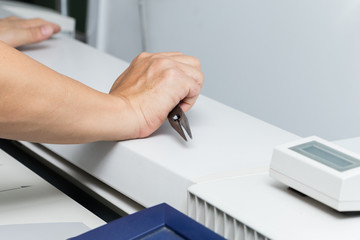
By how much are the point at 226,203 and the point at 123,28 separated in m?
1.91

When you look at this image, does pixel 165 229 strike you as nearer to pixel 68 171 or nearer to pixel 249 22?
pixel 68 171

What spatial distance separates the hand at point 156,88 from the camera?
684 millimetres

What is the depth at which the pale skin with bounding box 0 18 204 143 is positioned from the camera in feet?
1.82

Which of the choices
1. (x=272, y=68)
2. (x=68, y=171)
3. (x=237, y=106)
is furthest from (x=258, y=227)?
(x=237, y=106)

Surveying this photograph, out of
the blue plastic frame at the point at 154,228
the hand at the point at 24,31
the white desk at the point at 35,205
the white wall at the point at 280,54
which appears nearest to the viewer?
the blue plastic frame at the point at 154,228

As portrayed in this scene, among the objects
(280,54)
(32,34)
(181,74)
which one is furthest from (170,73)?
(280,54)

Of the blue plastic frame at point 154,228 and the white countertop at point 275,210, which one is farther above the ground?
the white countertop at point 275,210

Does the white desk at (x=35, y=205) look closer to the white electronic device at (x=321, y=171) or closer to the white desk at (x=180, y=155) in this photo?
the white desk at (x=180, y=155)

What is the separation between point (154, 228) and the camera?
1.63ft

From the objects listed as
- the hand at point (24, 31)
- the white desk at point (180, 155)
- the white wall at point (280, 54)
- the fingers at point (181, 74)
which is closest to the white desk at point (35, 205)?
the white desk at point (180, 155)

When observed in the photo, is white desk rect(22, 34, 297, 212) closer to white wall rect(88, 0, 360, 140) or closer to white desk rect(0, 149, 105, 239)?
white desk rect(0, 149, 105, 239)

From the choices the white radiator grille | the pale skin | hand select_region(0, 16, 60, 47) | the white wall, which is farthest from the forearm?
the white wall

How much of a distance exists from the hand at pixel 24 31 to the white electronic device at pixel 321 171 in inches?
26.3

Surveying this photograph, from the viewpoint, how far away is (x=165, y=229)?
50 centimetres
